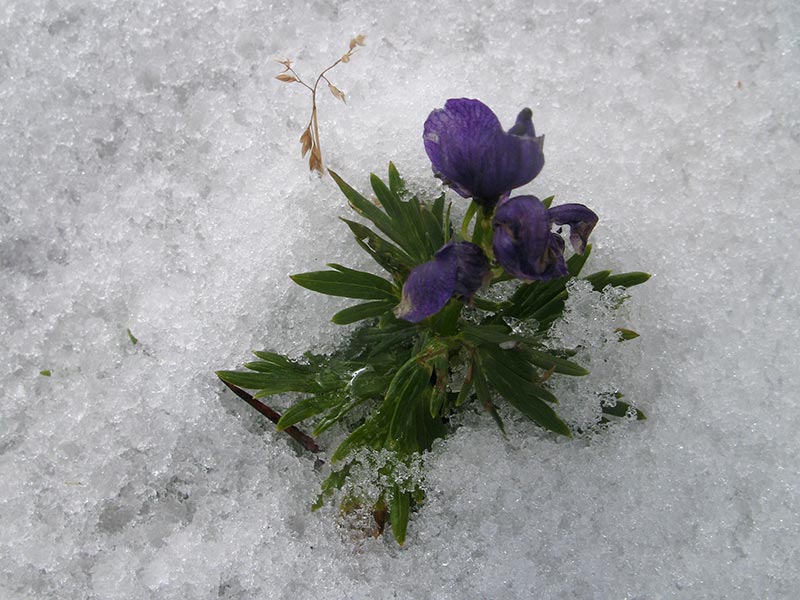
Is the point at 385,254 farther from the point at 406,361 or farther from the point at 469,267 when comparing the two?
the point at 469,267

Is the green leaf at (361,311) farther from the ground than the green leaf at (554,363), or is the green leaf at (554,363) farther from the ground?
the green leaf at (361,311)

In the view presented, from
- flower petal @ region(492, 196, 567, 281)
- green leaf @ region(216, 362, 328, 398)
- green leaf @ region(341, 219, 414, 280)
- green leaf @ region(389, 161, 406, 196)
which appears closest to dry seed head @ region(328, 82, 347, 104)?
green leaf @ region(389, 161, 406, 196)

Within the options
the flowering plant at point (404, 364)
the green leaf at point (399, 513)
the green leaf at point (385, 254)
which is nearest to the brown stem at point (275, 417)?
the flowering plant at point (404, 364)

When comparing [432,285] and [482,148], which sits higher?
[482,148]

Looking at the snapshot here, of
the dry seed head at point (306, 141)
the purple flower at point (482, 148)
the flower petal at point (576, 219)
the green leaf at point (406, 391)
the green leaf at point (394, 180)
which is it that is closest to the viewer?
the purple flower at point (482, 148)

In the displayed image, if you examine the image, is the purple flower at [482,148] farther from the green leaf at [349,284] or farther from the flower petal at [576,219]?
the green leaf at [349,284]

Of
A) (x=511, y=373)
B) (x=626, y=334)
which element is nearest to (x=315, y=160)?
(x=511, y=373)
